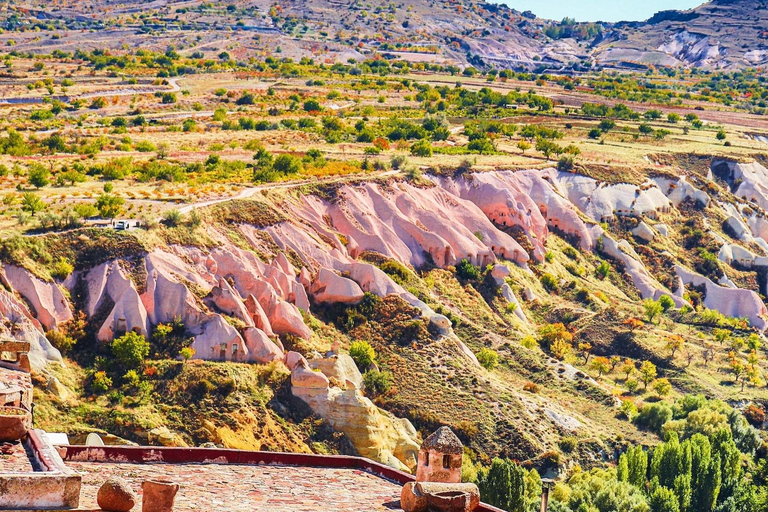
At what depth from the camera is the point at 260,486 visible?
24531mm

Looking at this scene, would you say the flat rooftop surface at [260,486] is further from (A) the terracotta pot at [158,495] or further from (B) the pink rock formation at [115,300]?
(B) the pink rock formation at [115,300]

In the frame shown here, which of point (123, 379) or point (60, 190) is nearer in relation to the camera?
point (123, 379)

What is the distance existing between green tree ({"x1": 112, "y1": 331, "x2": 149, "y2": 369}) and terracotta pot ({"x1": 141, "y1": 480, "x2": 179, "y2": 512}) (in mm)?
32005

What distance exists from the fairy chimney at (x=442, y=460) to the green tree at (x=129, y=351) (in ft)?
99.6

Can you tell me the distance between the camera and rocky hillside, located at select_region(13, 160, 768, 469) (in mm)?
50375

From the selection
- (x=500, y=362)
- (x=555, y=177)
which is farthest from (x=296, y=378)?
(x=555, y=177)

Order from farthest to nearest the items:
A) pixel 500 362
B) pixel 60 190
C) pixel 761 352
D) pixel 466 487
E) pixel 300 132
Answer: pixel 300 132, pixel 761 352, pixel 60 190, pixel 500 362, pixel 466 487

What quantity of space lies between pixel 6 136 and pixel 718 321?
52.6m

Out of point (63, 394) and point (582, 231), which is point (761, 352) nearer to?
point (582, 231)

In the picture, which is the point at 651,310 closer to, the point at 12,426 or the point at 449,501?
the point at 449,501

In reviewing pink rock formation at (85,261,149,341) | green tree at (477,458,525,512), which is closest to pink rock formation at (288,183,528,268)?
pink rock formation at (85,261,149,341)

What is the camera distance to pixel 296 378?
52500 mm

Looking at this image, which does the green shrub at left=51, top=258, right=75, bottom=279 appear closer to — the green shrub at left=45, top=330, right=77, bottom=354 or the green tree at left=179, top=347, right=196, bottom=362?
the green shrub at left=45, top=330, right=77, bottom=354

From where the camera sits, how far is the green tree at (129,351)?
5028cm
